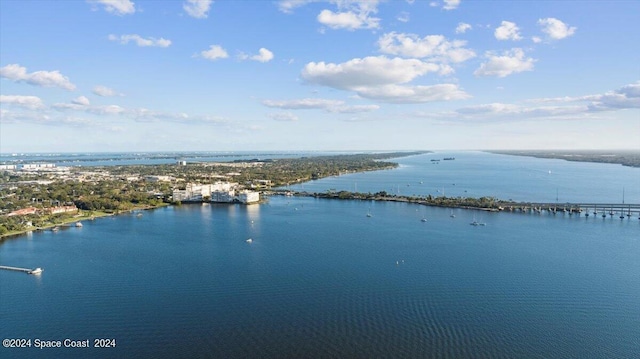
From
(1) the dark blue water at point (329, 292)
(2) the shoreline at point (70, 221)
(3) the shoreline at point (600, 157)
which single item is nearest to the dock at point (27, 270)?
(1) the dark blue water at point (329, 292)

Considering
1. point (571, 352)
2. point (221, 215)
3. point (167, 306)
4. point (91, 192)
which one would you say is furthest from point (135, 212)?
point (571, 352)

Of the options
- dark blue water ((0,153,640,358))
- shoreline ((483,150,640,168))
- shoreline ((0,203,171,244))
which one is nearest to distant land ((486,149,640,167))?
shoreline ((483,150,640,168))

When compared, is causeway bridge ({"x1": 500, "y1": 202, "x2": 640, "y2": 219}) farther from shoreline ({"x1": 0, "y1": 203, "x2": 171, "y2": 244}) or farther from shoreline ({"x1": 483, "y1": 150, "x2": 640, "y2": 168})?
shoreline ({"x1": 483, "y1": 150, "x2": 640, "y2": 168})

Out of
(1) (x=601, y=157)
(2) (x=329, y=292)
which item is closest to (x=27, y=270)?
(2) (x=329, y=292)

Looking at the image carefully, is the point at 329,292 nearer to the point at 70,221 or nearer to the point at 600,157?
the point at 70,221

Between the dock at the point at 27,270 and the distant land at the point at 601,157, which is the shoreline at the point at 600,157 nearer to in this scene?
the distant land at the point at 601,157

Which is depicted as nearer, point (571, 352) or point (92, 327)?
point (571, 352)

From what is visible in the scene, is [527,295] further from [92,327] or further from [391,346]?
[92,327]

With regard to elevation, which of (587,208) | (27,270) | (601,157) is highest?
(601,157)
